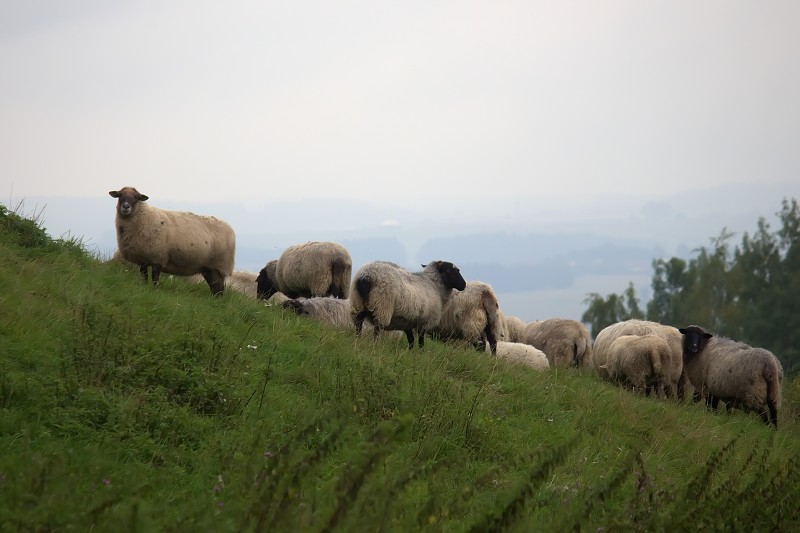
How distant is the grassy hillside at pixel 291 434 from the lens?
14.6ft

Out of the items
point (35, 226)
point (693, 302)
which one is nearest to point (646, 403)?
point (35, 226)

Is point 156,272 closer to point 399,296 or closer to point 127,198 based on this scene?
point 127,198

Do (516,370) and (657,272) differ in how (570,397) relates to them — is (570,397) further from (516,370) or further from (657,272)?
(657,272)

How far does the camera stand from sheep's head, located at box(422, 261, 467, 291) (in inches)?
593

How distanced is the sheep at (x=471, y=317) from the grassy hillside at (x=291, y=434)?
333 centimetres

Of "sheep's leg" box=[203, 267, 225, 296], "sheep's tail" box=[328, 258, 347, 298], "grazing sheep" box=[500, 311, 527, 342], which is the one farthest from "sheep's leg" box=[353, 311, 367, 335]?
"grazing sheep" box=[500, 311, 527, 342]

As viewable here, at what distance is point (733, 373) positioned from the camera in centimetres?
1466

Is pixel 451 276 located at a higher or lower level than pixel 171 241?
lower

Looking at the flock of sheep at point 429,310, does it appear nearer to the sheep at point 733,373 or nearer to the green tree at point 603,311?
the sheep at point 733,373

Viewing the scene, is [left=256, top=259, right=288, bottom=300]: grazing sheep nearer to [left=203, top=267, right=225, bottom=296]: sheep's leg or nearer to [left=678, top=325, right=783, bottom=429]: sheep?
[left=203, top=267, right=225, bottom=296]: sheep's leg

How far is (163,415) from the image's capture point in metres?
6.81

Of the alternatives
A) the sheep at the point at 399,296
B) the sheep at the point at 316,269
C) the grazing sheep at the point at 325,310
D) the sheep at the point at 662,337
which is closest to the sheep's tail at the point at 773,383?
the sheep at the point at 662,337

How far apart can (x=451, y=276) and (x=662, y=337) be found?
4542 mm

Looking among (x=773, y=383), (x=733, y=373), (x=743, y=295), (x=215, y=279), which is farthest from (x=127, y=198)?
(x=743, y=295)
